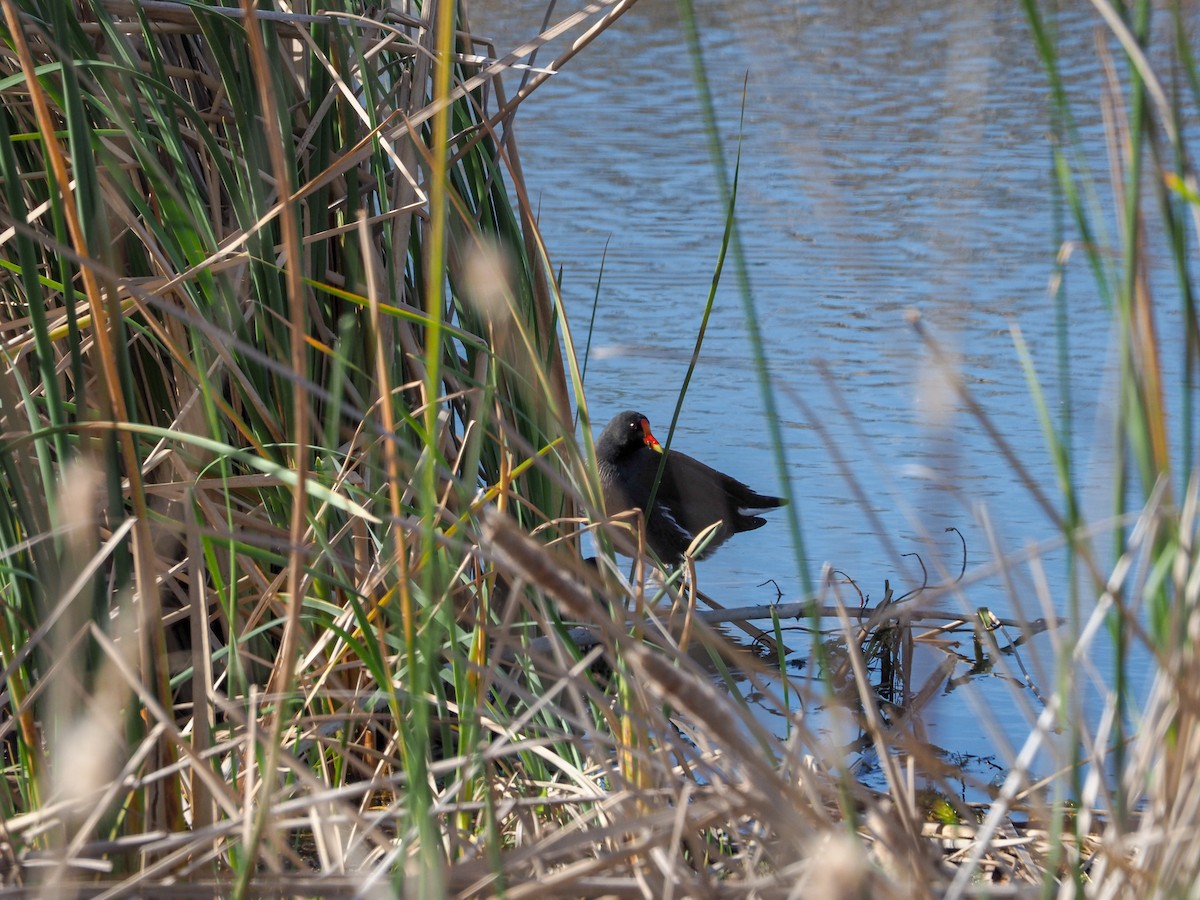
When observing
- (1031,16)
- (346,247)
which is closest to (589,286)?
(346,247)

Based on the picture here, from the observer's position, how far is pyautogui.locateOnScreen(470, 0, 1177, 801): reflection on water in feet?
2.76

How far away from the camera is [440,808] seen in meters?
0.76

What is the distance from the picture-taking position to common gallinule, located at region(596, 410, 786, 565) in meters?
2.69

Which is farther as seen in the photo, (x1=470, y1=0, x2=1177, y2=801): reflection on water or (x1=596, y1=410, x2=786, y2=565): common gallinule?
(x1=596, y1=410, x2=786, y2=565): common gallinule

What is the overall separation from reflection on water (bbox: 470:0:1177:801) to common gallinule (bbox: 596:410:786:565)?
5 cm

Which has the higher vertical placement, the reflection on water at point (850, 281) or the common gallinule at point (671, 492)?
the reflection on water at point (850, 281)

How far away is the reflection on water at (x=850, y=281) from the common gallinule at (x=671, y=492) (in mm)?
54

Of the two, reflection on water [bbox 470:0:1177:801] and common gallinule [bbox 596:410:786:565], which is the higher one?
reflection on water [bbox 470:0:1177:801]

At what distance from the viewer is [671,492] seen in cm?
311

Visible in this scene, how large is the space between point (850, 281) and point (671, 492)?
29.6 inches

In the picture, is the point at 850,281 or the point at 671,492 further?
the point at 850,281

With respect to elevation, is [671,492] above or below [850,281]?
below

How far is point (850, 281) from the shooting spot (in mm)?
A: 3434

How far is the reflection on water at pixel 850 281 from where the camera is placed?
2.76 feet
